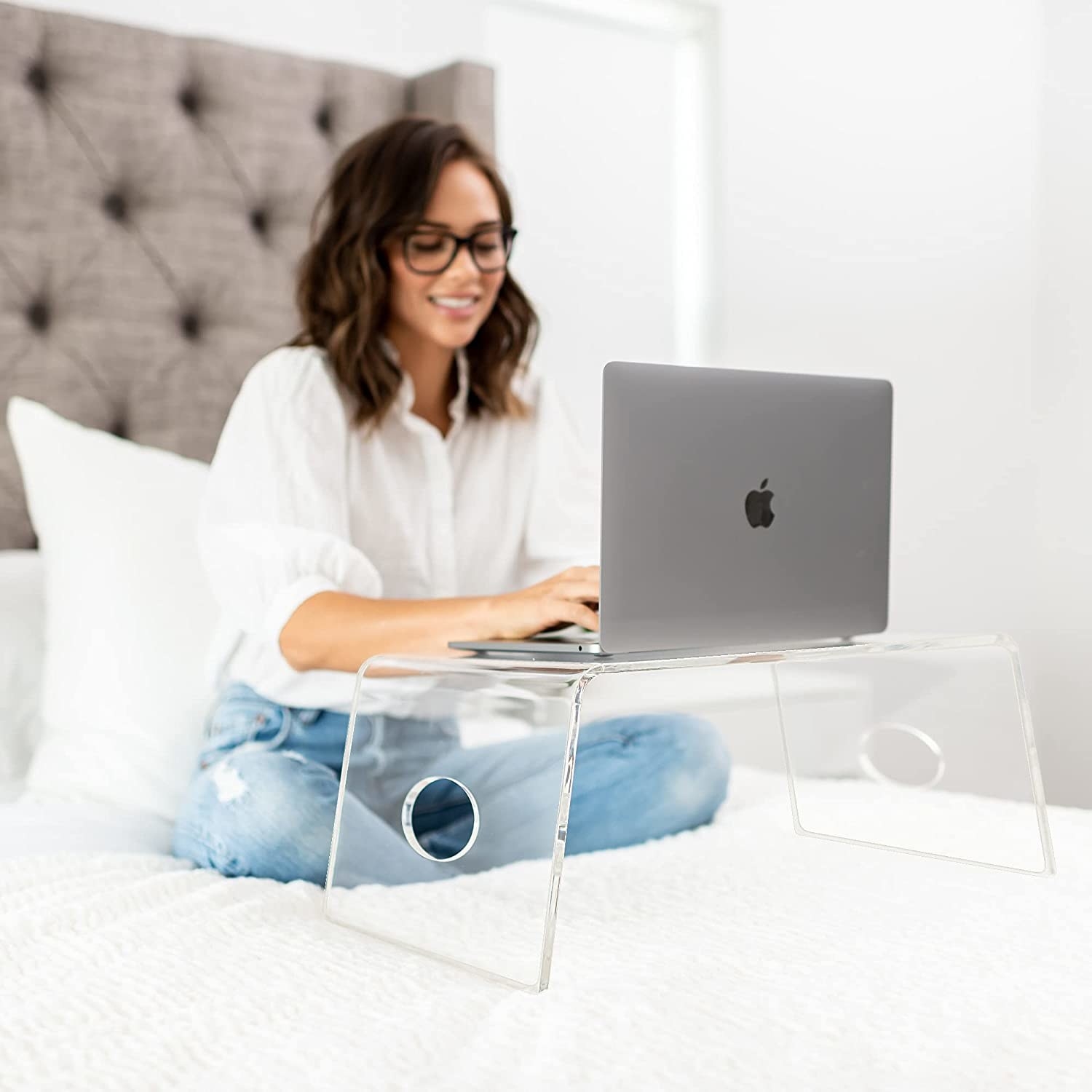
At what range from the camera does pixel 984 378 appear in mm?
2340

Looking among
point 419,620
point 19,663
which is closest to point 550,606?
point 419,620

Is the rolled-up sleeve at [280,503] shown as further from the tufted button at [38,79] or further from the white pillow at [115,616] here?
the tufted button at [38,79]

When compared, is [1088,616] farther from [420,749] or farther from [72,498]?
[72,498]

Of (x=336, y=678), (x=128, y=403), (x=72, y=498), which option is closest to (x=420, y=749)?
(x=336, y=678)

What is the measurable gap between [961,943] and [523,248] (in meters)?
1.51

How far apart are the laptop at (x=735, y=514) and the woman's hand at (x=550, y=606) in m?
0.02

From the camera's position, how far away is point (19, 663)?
59.2 inches

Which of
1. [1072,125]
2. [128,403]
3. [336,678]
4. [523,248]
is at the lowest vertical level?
[336,678]

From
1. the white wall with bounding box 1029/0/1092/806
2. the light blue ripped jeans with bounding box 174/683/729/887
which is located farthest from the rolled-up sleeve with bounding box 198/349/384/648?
the white wall with bounding box 1029/0/1092/806

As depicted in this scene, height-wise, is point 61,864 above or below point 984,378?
below

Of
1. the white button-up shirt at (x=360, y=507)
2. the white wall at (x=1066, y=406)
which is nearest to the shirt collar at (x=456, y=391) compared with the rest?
the white button-up shirt at (x=360, y=507)

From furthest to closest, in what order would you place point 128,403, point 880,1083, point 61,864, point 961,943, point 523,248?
point 523,248 → point 128,403 → point 61,864 → point 961,943 → point 880,1083

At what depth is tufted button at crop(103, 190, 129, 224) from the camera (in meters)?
1.76

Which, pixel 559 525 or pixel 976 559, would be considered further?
pixel 976 559
